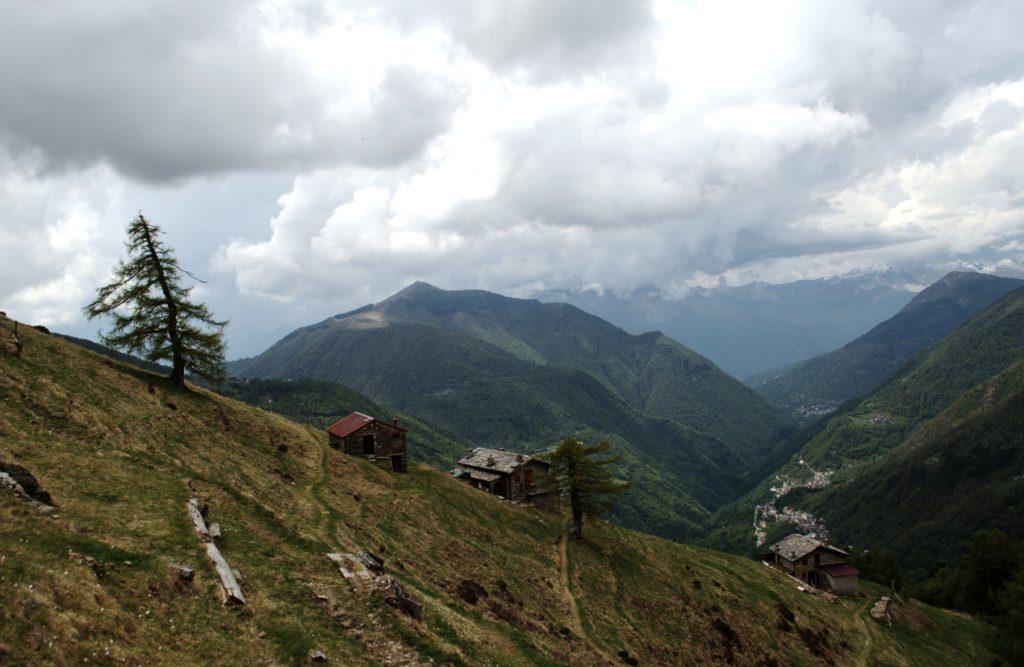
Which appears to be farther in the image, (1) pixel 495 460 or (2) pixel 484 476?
(1) pixel 495 460

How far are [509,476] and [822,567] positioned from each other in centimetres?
5906

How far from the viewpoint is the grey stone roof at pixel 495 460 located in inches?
3174

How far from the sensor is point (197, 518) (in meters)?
28.4

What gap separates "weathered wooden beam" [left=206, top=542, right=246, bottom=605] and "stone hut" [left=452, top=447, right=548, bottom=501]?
56527mm

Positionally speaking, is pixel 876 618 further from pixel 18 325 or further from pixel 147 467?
pixel 18 325

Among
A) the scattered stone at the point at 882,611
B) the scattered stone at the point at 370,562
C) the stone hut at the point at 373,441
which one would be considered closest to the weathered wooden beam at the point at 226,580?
the scattered stone at the point at 370,562

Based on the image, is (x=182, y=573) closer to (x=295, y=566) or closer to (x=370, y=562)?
(x=295, y=566)

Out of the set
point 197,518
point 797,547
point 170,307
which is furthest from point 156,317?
point 797,547

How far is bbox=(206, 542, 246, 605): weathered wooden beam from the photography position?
2247cm

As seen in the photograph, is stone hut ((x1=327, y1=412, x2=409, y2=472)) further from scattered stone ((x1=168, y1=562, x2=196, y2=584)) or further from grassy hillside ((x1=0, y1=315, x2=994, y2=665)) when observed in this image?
scattered stone ((x1=168, y1=562, x2=196, y2=584))

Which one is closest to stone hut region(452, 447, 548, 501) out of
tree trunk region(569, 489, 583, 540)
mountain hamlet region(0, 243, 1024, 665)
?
mountain hamlet region(0, 243, 1024, 665)

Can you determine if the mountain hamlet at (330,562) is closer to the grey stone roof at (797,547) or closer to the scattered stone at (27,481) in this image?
the scattered stone at (27,481)

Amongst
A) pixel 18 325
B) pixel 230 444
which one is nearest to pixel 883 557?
pixel 230 444

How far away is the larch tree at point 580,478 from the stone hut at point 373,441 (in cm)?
1987
